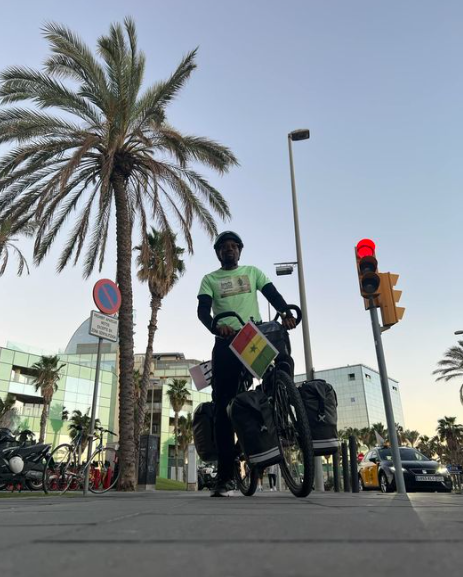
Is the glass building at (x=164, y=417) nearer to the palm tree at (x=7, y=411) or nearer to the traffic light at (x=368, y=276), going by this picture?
the palm tree at (x=7, y=411)

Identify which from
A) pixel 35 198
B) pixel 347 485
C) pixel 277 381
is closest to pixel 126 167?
pixel 35 198

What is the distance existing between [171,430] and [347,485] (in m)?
59.4

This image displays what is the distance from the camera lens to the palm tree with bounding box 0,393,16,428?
38375mm

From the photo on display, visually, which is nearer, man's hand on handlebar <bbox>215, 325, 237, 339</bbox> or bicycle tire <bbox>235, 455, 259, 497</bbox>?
man's hand on handlebar <bbox>215, 325, 237, 339</bbox>

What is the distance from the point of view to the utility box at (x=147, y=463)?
14.2 meters

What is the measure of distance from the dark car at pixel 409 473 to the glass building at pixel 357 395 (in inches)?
3735

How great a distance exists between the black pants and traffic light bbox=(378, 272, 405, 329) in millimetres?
2310

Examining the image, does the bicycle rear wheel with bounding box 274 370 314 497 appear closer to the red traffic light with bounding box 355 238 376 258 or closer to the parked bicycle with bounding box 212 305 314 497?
the parked bicycle with bounding box 212 305 314 497

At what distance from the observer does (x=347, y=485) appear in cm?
956

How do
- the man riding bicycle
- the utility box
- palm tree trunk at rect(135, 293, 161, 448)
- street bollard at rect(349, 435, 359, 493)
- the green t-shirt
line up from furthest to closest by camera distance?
palm tree trunk at rect(135, 293, 161, 448) < the utility box < street bollard at rect(349, 435, 359, 493) < the green t-shirt < the man riding bicycle

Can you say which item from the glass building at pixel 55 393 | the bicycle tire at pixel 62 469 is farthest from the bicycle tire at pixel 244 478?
the glass building at pixel 55 393

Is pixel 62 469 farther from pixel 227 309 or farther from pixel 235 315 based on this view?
pixel 235 315

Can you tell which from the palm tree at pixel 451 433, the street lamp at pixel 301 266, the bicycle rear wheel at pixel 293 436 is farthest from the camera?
the palm tree at pixel 451 433

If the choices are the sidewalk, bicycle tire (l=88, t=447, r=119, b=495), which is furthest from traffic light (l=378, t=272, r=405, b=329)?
bicycle tire (l=88, t=447, r=119, b=495)
